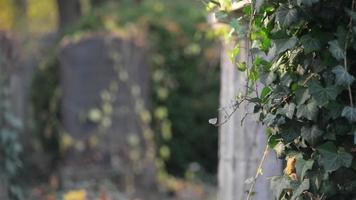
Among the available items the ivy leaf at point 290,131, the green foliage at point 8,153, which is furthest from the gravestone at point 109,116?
the ivy leaf at point 290,131

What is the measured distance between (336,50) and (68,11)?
51.8ft

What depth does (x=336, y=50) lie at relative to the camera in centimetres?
233

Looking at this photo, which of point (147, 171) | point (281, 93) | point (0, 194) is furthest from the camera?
point (147, 171)

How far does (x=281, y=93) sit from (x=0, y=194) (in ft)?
12.3

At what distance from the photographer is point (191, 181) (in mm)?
9602

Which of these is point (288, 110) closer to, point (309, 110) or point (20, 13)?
point (309, 110)

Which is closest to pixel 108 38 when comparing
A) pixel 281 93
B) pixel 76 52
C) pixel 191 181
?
pixel 76 52

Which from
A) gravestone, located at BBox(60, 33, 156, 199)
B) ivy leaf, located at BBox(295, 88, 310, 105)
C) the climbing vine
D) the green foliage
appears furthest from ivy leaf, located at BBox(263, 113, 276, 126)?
gravestone, located at BBox(60, 33, 156, 199)

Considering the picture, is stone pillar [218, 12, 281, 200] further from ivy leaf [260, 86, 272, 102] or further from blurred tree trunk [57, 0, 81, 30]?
blurred tree trunk [57, 0, 81, 30]

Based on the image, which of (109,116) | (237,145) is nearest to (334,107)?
(237,145)

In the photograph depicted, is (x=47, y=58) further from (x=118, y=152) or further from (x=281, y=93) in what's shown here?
(x=281, y=93)

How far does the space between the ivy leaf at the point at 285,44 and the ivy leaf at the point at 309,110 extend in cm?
22

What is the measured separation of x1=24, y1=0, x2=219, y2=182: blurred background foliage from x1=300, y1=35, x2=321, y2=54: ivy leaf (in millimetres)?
6993

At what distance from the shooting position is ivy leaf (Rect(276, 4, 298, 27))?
2420 mm
